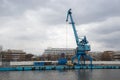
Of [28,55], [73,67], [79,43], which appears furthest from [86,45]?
[28,55]

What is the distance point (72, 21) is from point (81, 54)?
1167cm

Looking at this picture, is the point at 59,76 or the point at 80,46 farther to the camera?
the point at 80,46

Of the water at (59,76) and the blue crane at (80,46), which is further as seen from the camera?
the blue crane at (80,46)

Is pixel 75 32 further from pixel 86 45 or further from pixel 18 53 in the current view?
pixel 18 53

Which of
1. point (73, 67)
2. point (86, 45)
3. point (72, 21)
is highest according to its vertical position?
point (72, 21)

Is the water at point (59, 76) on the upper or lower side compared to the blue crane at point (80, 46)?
lower

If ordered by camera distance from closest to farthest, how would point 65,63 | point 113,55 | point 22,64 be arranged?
point 65,63 < point 22,64 < point 113,55

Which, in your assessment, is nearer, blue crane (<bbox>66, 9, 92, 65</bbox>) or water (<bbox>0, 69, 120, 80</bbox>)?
water (<bbox>0, 69, 120, 80</bbox>)

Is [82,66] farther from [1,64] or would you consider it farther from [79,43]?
[1,64]

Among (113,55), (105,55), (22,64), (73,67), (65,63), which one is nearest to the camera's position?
(73,67)

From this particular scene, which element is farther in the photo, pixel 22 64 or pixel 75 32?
pixel 22 64

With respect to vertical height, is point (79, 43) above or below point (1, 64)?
above

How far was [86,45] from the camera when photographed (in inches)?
3307

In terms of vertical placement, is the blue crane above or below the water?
above
